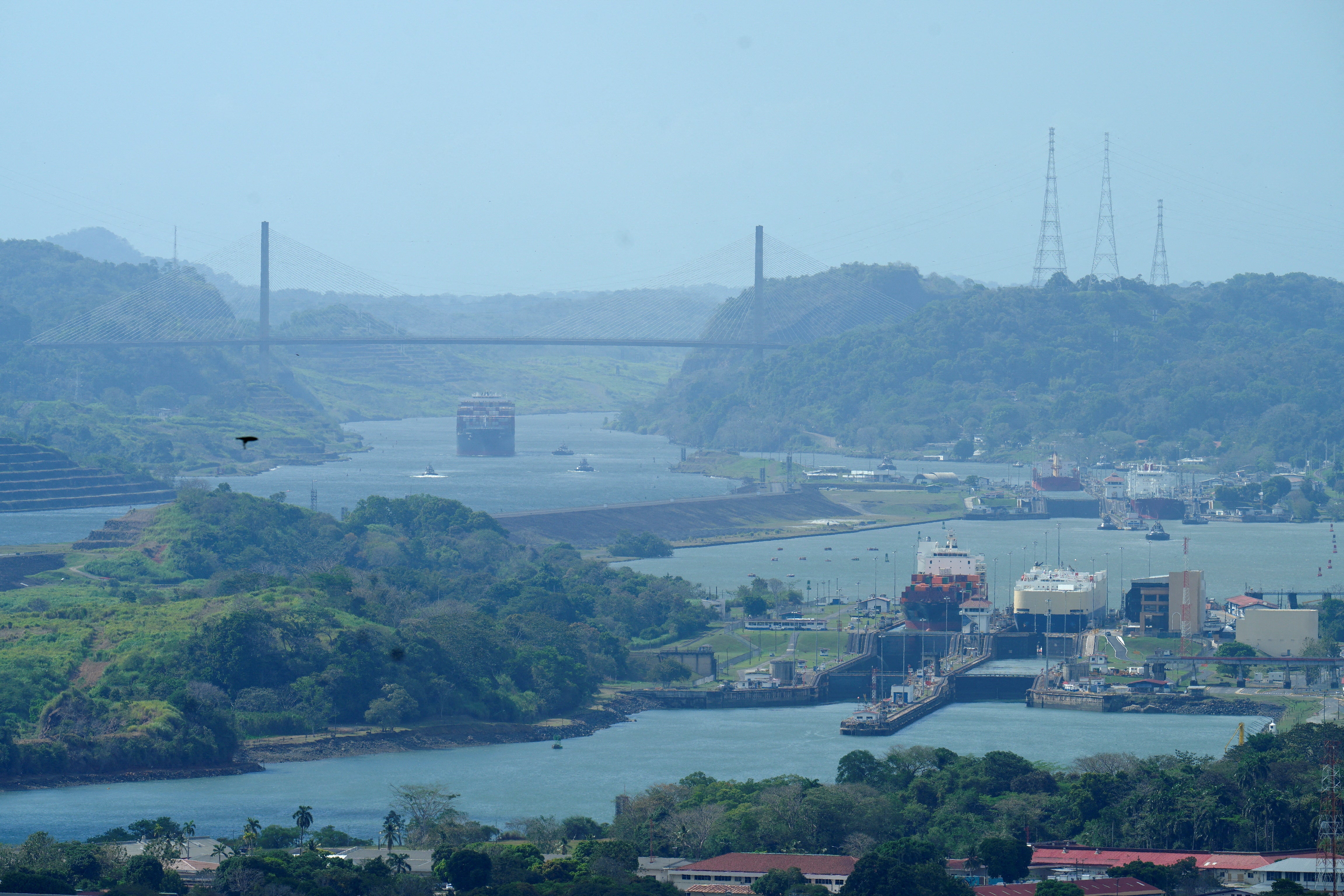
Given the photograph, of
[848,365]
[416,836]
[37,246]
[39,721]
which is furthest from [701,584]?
Result: [37,246]

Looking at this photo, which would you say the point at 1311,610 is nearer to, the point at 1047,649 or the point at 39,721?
the point at 1047,649


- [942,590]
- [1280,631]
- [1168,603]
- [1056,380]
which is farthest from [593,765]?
[1056,380]

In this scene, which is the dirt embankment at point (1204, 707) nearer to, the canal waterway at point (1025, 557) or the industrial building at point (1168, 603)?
the industrial building at point (1168, 603)

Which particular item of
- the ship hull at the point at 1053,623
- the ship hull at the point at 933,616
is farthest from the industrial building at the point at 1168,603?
the ship hull at the point at 933,616

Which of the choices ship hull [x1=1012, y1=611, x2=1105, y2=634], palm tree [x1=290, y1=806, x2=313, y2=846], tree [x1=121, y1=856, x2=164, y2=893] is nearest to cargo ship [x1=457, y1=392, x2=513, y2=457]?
ship hull [x1=1012, y1=611, x2=1105, y2=634]

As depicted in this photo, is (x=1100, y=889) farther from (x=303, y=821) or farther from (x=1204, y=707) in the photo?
(x=1204, y=707)

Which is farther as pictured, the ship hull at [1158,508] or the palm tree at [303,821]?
the ship hull at [1158,508]
